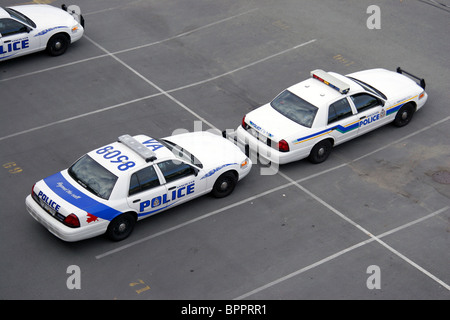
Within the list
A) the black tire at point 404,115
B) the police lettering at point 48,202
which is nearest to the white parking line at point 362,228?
the black tire at point 404,115

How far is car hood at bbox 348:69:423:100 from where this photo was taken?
18.1m

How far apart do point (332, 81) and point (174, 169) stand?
4.95 m

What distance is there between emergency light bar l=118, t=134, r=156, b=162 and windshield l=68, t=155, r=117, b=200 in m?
0.74

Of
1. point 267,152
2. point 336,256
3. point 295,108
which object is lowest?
point 336,256

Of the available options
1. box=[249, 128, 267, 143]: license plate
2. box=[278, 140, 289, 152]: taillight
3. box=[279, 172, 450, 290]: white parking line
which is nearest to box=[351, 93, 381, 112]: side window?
box=[278, 140, 289, 152]: taillight

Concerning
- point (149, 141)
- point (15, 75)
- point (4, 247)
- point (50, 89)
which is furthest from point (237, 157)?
point (15, 75)

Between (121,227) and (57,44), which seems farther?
(57,44)

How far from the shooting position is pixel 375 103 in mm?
17516

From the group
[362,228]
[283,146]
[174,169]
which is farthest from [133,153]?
[362,228]

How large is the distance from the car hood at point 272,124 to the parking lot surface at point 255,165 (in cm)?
88

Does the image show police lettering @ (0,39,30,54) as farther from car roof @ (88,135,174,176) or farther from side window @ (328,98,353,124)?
side window @ (328,98,353,124)

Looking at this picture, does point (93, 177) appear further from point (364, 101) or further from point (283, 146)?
point (364, 101)

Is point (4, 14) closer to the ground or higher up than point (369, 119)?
higher up

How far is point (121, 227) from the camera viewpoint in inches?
552
